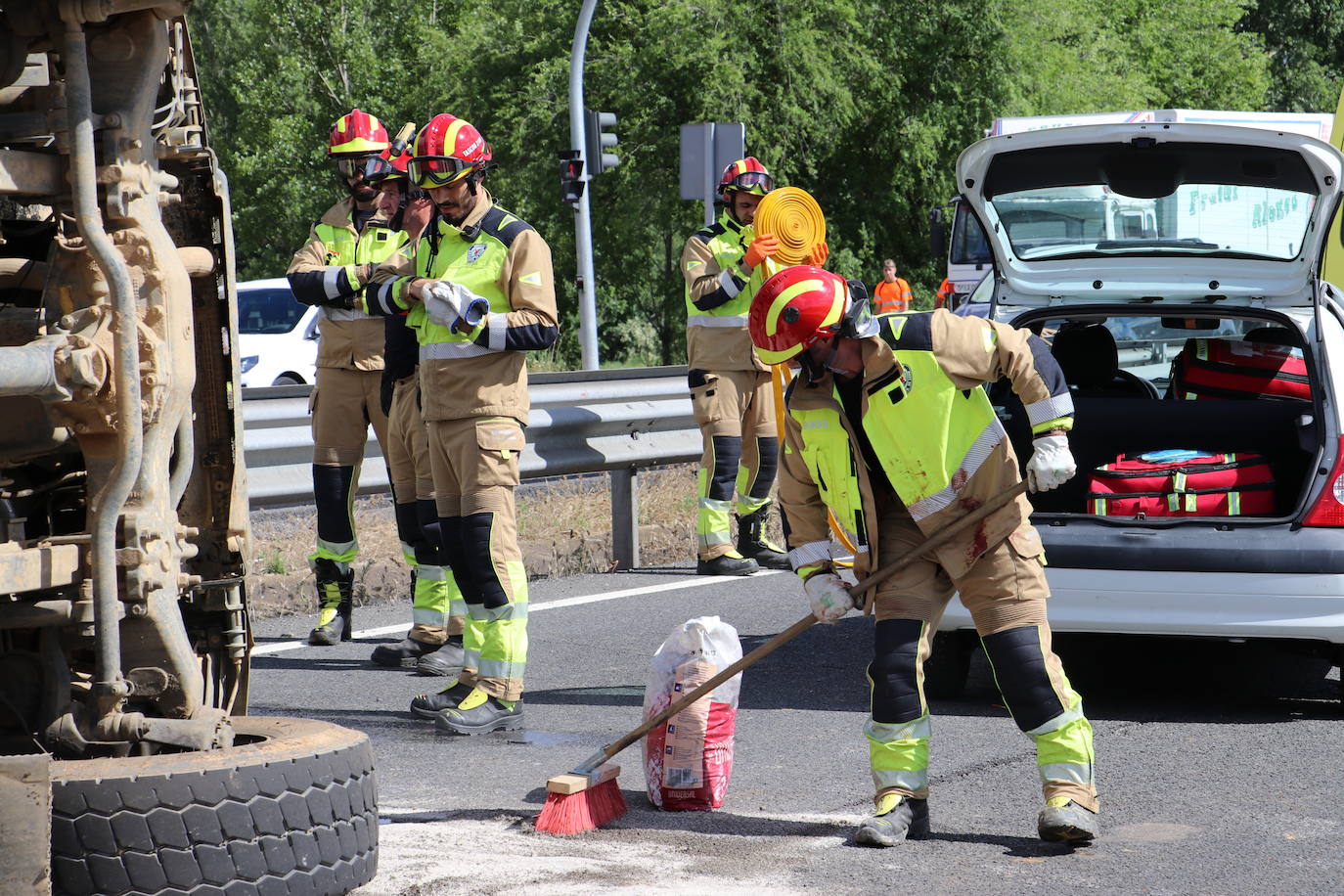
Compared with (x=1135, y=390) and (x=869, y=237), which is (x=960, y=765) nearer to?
Result: (x=1135, y=390)

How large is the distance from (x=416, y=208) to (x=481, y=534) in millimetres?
1468

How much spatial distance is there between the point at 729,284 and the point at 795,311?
196 inches

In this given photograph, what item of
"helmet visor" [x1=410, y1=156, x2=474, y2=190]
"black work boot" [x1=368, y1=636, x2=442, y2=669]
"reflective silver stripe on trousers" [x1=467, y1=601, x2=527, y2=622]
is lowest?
"black work boot" [x1=368, y1=636, x2=442, y2=669]

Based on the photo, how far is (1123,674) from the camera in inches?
280

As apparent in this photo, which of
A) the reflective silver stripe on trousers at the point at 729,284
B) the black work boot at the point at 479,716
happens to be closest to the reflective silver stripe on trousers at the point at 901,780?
the black work boot at the point at 479,716

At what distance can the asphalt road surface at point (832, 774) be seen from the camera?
14.6ft

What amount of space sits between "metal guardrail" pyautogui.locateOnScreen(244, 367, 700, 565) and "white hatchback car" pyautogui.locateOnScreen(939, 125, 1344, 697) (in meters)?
2.92

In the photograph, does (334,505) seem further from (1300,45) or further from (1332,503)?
(1300,45)

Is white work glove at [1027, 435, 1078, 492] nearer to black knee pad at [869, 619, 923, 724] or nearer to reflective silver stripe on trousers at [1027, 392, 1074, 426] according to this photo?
reflective silver stripe on trousers at [1027, 392, 1074, 426]

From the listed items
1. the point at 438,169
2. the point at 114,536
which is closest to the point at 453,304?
the point at 438,169

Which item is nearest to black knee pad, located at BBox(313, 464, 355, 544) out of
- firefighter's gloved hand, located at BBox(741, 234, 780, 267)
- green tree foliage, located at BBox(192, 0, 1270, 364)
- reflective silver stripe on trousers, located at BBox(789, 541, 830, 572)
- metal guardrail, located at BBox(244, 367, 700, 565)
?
metal guardrail, located at BBox(244, 367, 700, 565)

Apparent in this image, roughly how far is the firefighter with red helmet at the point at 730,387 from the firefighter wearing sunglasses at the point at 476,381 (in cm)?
343

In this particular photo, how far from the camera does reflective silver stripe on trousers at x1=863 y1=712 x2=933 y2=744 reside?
487 centimetres

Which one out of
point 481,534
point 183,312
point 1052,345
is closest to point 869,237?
point 1052,345
